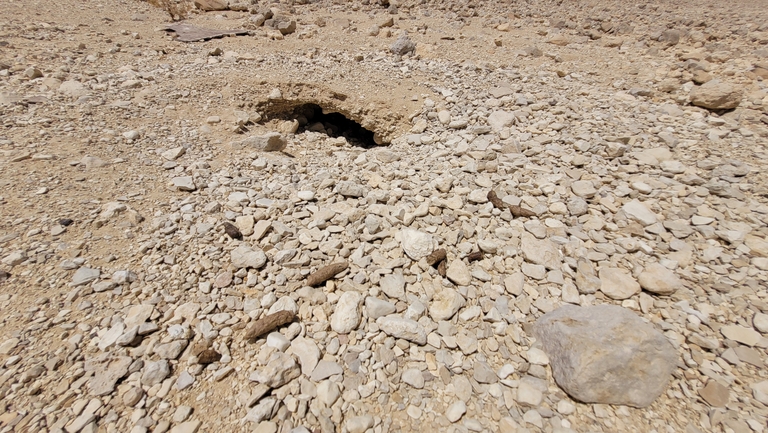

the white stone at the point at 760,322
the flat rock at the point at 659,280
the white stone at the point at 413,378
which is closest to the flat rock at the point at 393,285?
the white stone at the point at 413,378

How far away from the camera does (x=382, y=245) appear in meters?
2.71

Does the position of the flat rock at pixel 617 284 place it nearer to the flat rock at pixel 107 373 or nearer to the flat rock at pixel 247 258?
the flat rock at pixel 247 258

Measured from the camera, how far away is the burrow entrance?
4.95m

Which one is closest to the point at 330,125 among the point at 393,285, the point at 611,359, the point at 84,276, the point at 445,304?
the point at 393,285

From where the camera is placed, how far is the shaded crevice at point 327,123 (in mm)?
5012

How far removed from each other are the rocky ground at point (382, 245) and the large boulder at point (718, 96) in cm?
2

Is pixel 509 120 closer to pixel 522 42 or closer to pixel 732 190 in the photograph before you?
pixel 732 190

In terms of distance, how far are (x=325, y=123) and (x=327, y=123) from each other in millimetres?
34

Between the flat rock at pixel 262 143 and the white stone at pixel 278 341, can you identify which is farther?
the flat rock at pixel 262 143

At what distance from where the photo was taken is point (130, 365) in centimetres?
188

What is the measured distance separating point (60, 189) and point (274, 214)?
70.7 inches

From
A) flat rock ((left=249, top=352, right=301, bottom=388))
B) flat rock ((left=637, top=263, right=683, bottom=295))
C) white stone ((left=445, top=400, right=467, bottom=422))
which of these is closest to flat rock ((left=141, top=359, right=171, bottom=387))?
flat rock ((left=249, top=352, right=301, bottom=388))

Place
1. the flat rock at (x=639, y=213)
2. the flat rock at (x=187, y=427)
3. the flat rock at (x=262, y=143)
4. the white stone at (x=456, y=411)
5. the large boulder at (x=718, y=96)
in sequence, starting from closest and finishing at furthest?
the flat rock at (x=187, y=427)
the white stone at (x=456, y=411)
the flat rock at (x=639, y=213)
the large boulder at (x=718, y=96)
the flat rock at (x=262, y=143)

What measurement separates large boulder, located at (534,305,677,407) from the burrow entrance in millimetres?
4010
